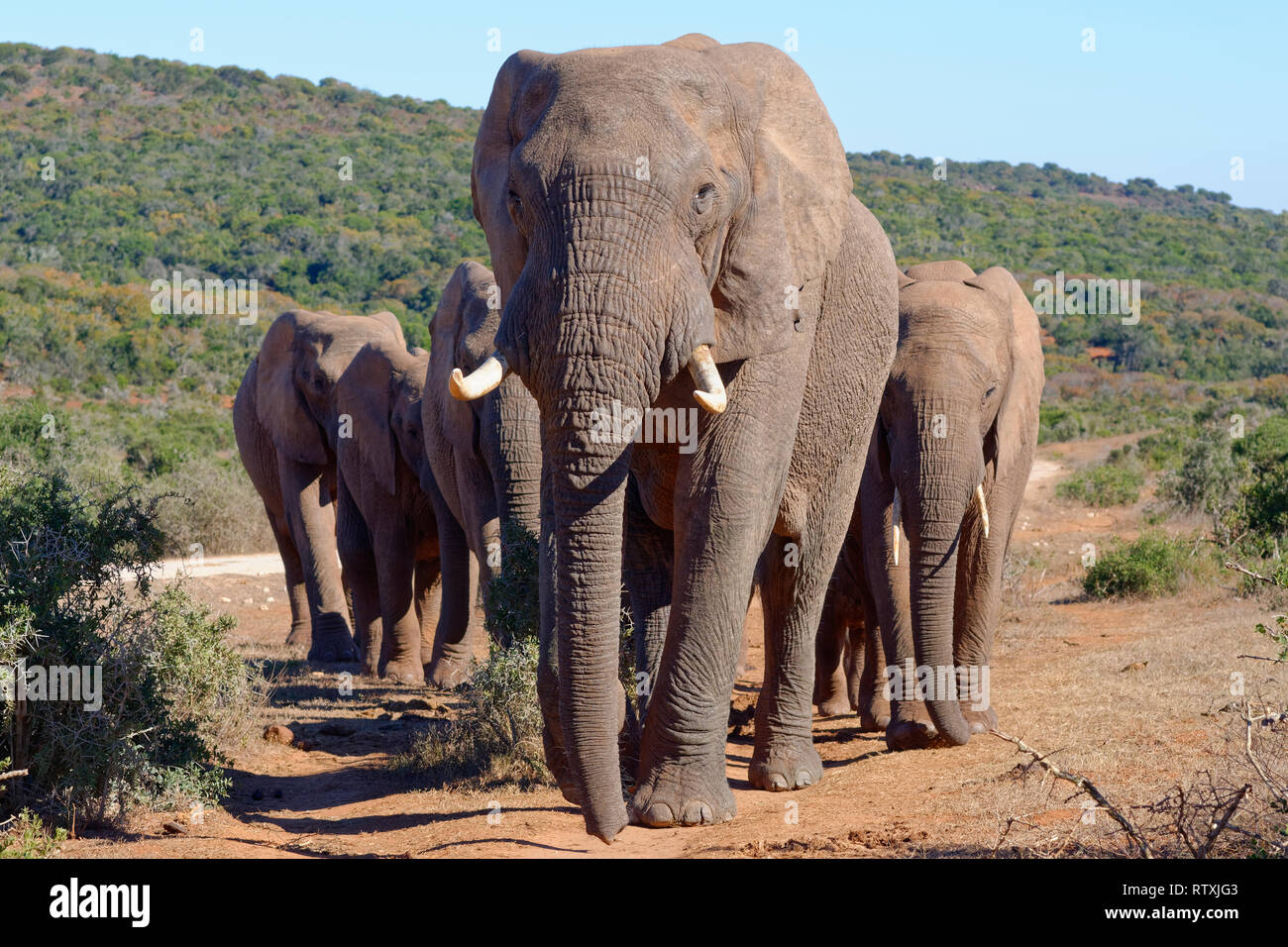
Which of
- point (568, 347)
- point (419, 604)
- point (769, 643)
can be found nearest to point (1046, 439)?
point (419, 604)

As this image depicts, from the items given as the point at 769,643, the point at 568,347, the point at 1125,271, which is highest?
the point at 1125,271

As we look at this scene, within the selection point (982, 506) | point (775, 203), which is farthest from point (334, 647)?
point (775, 203)

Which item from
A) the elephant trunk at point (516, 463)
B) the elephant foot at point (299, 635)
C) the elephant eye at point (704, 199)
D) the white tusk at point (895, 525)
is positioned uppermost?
Result: the elephant eye at point (704, 199)

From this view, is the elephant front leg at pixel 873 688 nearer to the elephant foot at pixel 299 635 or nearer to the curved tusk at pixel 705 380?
the curved tusk at pixel 705 380

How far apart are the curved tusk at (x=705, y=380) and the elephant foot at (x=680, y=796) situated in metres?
1.49

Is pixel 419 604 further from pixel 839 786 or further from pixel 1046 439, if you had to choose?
pixel 1046 439

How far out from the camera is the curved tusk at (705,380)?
17.1ft

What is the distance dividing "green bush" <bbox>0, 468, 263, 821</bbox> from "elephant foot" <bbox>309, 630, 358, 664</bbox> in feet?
16.3

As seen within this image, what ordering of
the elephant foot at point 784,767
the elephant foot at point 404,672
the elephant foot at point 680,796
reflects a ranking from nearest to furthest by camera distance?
the elephant foot at point 680,796 < the elephant foot at point 784,767 < the elephant foot at point 404,672

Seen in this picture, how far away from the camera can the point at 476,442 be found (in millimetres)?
9422

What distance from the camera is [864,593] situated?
30.5 feet

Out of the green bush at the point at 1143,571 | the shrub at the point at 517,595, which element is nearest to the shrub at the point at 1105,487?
the green bush at the point at 1143,571

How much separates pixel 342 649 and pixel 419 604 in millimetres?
746

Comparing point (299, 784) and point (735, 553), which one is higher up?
point (735, 553)
